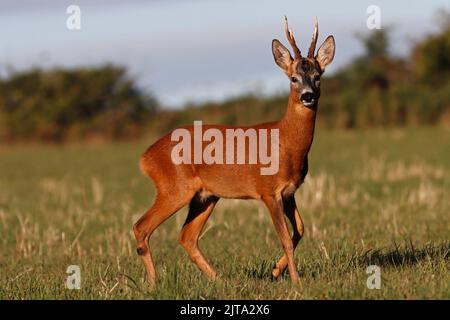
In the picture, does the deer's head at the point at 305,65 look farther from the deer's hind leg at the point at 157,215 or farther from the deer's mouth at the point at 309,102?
the deer's hind leg at the point at 157,215

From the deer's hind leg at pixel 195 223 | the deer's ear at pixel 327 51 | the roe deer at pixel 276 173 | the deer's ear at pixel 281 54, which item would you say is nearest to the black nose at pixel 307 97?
the roe deer at pixel 276 173

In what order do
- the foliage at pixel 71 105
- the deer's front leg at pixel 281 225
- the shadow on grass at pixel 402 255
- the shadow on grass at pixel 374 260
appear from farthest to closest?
1. the foliage at pixel 71 105
2. the shadow on grass at pixel 402 255
3. the shadow on grass at pixel 374 260
4. the deer's front leg at pixel 281 225

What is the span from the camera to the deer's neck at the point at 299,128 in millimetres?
8352

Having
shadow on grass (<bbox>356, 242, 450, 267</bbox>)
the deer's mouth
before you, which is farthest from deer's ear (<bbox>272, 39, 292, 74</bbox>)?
shadow on grass (<bbox>356, 242, 450, 267</bbox>)

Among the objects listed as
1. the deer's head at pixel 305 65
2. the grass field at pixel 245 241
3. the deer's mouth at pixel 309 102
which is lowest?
the grass field at pixel 245 241

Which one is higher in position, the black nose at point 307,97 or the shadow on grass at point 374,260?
the black nose at point 307,97

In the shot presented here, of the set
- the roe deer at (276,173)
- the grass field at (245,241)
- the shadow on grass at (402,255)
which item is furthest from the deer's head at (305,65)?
the shadow on grass at (402,255)

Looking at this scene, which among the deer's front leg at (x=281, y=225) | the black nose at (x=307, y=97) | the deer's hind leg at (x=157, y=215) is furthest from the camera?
the deer's hind leg at (x=157, y=215)

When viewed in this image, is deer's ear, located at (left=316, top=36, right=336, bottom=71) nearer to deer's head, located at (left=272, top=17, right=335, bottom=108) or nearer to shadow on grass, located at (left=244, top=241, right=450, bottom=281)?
deer's head, located at (left=272, top=17, right=335, bottom=108)

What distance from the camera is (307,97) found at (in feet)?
26.3

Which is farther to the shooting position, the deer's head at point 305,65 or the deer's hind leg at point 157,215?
the deer's hind leg at point 157,215

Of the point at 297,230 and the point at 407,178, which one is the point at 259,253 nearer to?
the point at 297,230

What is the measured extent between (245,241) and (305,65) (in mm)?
4079
